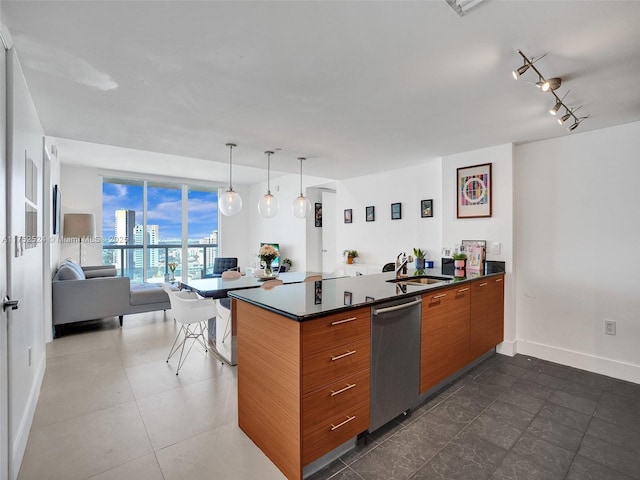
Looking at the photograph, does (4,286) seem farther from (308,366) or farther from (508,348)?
(508,348)

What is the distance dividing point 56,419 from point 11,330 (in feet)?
2.93

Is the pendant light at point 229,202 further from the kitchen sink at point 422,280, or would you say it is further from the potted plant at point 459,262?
the potted plant at point 459,262

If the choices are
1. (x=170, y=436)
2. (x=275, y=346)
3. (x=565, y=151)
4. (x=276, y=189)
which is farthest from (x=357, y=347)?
(x=276, y=189)

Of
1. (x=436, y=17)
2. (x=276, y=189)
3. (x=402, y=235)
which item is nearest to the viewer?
(x=436, y=17)

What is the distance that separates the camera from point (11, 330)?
166cm

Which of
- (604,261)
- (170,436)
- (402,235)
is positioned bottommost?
(170,436)

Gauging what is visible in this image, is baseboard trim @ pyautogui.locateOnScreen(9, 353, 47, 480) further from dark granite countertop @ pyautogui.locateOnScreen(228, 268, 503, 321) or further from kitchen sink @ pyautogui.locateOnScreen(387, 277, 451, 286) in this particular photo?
kitchen sink @ pyautogui.locateOnScreen(387, 277, 451, 286)

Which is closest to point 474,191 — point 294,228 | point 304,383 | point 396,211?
point 396,211

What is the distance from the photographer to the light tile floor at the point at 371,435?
1694 mm

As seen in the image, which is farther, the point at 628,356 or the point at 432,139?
the point at 432,139

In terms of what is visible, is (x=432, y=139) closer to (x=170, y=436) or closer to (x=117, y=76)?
(x=117, y=76)

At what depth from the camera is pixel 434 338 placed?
2393 millimetres

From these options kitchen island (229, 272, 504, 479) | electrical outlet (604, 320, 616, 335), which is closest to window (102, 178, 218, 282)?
kitchen island (229, 272, 504, 479)

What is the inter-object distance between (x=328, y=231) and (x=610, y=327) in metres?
4.53
